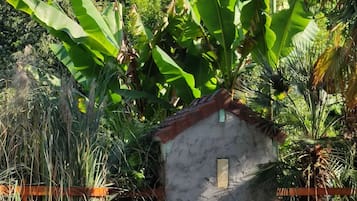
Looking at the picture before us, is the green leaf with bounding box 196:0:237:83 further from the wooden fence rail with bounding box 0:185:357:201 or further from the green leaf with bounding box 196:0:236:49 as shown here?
the wooden fence rail with bounding box 0:185:357:201

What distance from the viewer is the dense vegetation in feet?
28.2

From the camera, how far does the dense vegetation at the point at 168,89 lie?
860 centimetres

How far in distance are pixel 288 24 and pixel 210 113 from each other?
8.99 ft

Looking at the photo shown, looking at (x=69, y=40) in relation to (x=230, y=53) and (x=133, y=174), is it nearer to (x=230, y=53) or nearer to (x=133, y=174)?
(x=230, y=53)

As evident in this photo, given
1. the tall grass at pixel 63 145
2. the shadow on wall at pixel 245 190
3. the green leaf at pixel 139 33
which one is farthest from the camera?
the green leaf at pixel 139 33

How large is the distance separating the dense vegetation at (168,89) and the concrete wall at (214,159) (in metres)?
0.32

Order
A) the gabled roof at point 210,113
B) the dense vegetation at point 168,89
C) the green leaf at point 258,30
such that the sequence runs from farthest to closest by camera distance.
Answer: the green leaf at point 258,30 → the gabled roof at point 210,113 → the dense vegetation at point 168,89

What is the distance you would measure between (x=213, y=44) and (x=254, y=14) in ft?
3.61

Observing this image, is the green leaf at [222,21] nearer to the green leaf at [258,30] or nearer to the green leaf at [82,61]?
the green leaf at [258,30]

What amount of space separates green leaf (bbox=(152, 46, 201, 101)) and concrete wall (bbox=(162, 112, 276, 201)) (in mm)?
1889

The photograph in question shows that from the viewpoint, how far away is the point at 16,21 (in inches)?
856

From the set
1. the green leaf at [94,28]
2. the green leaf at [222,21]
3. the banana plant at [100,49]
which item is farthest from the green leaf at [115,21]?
the green leaf at [222,21]

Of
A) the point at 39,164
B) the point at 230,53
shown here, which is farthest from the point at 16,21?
the point at 39,164

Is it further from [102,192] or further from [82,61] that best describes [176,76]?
[102,192]
